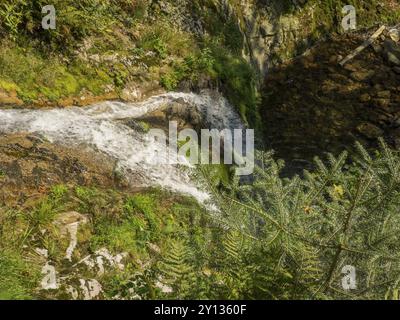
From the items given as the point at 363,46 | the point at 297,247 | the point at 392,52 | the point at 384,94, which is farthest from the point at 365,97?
the point at 297,247

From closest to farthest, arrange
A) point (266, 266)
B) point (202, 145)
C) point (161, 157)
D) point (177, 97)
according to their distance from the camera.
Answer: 1. point (266, 266)
2. point (161, 157)
3. point (202, 145)
4. point (177, 97)

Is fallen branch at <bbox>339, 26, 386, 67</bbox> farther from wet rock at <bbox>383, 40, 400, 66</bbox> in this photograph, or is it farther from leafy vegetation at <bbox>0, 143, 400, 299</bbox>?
leafy vegetation at <bbox>0, 143, 400, 299</bbox>

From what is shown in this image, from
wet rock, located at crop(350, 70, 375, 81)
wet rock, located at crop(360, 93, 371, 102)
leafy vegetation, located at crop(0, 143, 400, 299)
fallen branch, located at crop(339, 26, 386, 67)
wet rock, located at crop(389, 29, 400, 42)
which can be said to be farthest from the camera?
wet rock, located at crop(389, 29, 400, 42)

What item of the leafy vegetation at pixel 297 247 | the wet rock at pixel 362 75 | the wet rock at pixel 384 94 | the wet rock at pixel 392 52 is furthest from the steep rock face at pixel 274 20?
the leafy vegetation at pixel 297 247

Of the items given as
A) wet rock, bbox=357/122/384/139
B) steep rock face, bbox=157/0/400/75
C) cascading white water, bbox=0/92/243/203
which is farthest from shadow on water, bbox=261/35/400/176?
cascading white water, bbox=0/92/243/203

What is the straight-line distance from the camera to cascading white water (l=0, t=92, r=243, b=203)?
6.87 meters

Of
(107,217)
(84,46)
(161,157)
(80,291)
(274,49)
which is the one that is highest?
(274,49)

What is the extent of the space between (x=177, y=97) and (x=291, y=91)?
4.42m

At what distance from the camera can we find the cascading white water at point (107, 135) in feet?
22.5

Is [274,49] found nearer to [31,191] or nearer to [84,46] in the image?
[84,46]

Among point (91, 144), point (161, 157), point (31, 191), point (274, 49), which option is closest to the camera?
point (31, 191)

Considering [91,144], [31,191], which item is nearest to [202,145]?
[91,144]
